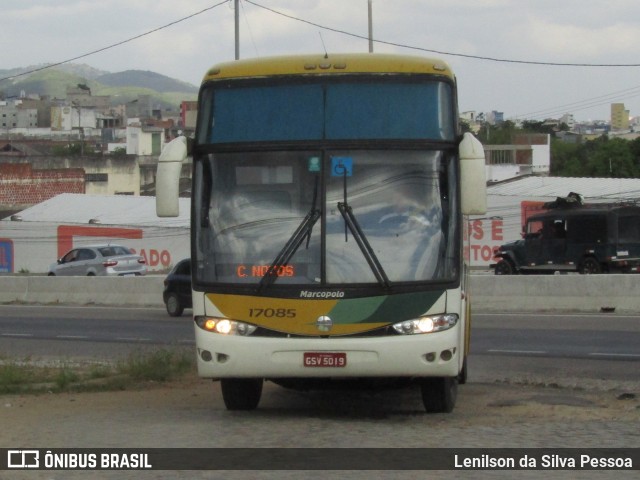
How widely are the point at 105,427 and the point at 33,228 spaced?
60.9m

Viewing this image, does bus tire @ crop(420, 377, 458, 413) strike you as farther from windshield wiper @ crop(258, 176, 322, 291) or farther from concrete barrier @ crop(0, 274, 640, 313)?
concrete barrier @ crop(0, 274, 640, 313)

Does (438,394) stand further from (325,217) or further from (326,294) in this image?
(325,217)

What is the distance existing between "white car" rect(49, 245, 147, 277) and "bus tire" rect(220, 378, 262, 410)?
28881 millimetres

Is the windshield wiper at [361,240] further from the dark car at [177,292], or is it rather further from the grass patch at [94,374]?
the dark car at [177,292]

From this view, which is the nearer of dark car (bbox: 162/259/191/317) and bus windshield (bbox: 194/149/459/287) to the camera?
bus windshield (bbox: 194/149/459/287)

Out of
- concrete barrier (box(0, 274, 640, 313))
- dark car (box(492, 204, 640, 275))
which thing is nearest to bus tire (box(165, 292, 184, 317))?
concrete barrier (box(0, 274, 640, 313))

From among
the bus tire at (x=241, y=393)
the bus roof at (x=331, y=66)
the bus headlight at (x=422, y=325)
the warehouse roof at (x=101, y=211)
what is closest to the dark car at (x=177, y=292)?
the bus tire at (x=241, y=393)

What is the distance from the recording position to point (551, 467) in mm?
7891

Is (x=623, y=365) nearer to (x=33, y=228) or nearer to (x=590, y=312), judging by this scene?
(x=590, y=312)

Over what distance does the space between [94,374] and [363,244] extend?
240 inches

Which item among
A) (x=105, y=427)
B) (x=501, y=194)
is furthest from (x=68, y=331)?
(x=501, y=194)

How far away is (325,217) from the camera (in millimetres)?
10148

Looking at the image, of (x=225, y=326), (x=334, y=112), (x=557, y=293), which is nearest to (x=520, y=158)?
(x=557, y=293)

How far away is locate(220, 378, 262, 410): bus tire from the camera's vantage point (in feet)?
36.5
